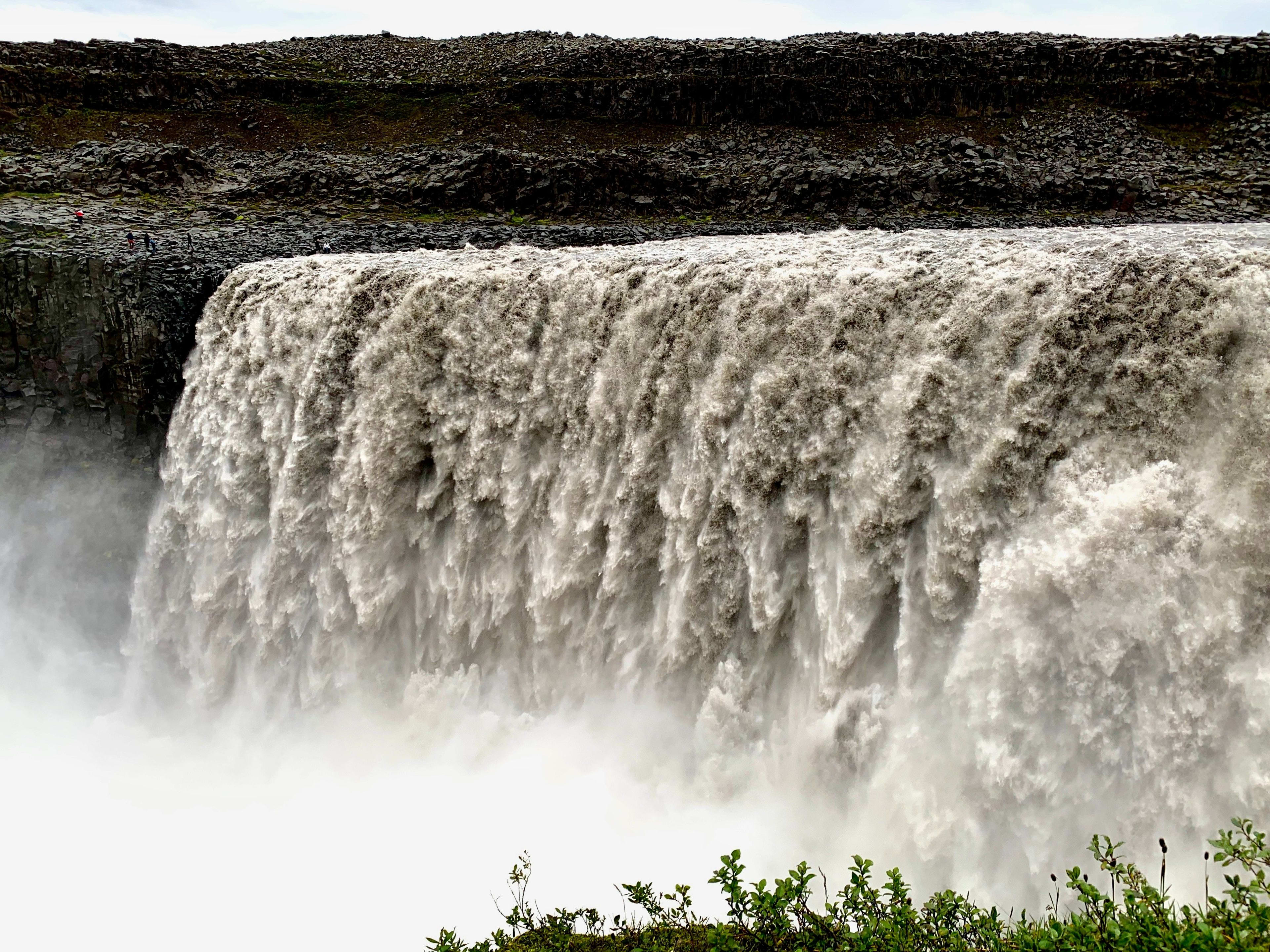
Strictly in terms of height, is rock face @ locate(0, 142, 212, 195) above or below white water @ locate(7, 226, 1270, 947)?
above

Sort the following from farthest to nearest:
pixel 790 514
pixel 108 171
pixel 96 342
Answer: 1. pixel 108 171
2. pixel 96 342
3. pixel 790 514

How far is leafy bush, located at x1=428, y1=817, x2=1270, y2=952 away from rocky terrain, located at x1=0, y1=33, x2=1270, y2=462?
44.2 feet

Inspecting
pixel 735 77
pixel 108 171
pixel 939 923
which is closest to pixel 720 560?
pixel 939 923

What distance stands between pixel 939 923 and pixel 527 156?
23.7 m

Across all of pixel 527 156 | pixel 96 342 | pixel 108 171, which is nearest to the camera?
pixel 96 342

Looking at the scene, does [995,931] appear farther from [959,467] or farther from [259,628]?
[259,628]

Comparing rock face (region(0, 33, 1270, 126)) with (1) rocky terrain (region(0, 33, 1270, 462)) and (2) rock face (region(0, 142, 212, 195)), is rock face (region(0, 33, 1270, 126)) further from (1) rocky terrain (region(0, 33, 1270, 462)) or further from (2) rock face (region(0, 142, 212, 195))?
(2) rock face (region(0, 142, 212, 195))

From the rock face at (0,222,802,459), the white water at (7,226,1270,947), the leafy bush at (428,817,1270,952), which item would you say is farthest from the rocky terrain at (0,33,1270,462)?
the leafy bush at (428,817,1270,952)

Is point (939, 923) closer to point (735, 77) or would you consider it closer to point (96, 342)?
point (96, 342)

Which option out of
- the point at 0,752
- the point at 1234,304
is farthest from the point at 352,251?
the point at 1234,304

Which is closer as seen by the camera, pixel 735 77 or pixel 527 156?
pixel 527 156

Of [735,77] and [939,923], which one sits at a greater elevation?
[735,77]

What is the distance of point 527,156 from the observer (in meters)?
25.8

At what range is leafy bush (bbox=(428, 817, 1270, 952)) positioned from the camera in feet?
16.3
